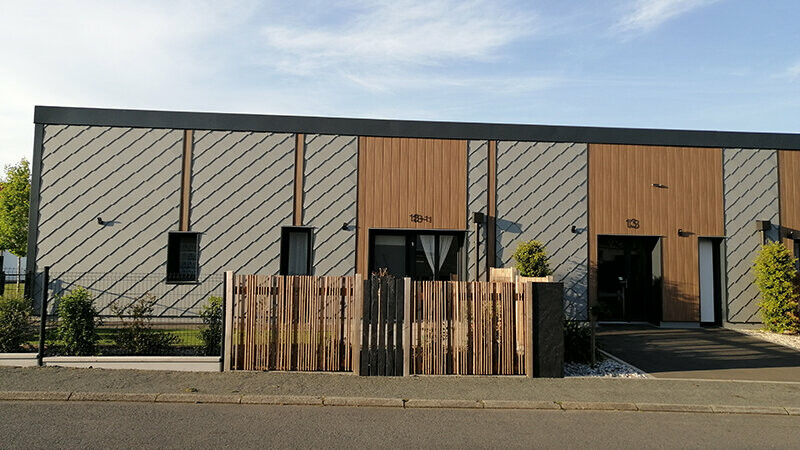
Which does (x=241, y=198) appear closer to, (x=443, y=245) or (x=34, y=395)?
(x=443, y=245)

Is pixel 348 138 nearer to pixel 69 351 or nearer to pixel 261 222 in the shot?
pixel 261 222

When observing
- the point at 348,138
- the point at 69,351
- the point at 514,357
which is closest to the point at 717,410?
the point at 514,357

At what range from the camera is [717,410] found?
7625 millimetres

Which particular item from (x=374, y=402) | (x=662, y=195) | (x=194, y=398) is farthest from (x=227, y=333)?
(x=662, y=195)

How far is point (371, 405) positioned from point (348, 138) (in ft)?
32.0

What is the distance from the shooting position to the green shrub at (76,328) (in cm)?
955

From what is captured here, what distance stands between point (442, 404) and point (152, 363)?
4.78 meters

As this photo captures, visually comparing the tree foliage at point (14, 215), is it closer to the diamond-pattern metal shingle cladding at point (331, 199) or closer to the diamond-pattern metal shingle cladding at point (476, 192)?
the diamond-pattern metal shingle cladding at point (331, 199)

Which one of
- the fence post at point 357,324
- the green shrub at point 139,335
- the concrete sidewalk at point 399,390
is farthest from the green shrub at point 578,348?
the green shrub at point 139,335

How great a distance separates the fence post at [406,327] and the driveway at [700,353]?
13.9 feet

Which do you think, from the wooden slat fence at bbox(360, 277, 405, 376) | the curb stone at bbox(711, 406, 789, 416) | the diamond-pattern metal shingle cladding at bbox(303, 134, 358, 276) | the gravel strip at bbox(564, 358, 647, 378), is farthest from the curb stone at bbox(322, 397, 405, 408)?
the diamond-pattern metal shingle cladding at bbox(303, 134, 358, 276)

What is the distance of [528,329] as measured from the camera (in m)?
9.12

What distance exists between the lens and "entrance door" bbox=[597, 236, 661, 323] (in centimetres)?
1619

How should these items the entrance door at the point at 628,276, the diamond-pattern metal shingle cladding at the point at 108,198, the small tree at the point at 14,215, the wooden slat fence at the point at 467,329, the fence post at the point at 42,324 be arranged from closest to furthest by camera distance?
the wooden slat fence at the point at 467,329
the fence post at the point at 42,324
the diamond-pattern metal shingle cladding at the point at 108,198
the entrance door at the point at 628,276
the small tree at the point at 14,215
